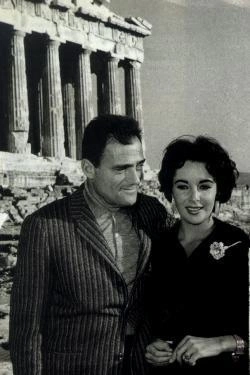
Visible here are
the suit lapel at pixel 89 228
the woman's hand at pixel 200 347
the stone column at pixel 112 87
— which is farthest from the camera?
the stone column at pixel 112 87

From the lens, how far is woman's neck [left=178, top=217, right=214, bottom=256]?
313cm

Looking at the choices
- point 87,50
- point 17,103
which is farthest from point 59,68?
point 17,103

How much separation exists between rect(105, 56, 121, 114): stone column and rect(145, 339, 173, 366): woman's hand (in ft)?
48.0

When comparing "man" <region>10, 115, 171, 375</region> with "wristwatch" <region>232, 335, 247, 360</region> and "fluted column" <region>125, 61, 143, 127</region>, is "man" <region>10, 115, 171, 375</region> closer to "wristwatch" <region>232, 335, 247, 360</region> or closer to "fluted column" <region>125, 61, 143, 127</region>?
"wristwatch" <region>232, 335, 247, 360</region>

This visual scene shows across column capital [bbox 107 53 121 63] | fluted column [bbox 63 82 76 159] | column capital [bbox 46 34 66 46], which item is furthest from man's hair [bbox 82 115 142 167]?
fluted column [bbox 63 82 76 159]

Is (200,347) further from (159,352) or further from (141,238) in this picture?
(141,238)

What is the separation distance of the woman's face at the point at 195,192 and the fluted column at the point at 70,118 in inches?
649

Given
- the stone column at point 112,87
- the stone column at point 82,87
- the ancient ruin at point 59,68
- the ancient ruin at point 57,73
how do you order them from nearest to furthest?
the ancient ruin at point 57,73, the ancient ruin at point 59,68, the stone column at point 82,87, the stone column at point 112,87

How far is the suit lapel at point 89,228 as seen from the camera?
10.1 ft

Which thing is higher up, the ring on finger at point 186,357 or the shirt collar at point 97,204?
the shirt collar at point 97,204

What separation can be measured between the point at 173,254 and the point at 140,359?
2.15ft

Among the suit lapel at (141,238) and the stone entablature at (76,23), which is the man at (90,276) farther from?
the stone entablature at (76,23)

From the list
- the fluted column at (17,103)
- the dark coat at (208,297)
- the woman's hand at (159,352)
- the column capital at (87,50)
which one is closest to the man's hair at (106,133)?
the dark coat at (208,297)

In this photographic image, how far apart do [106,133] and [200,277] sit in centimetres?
99
